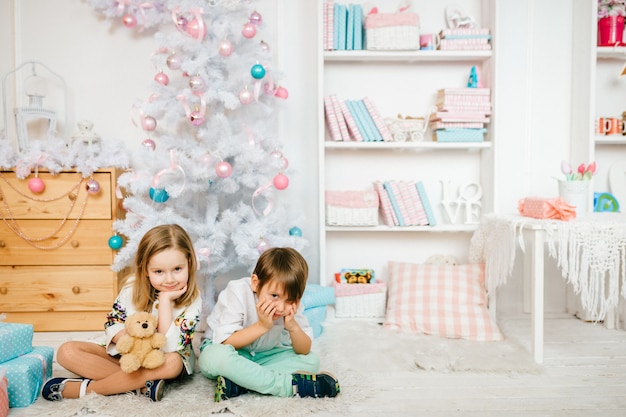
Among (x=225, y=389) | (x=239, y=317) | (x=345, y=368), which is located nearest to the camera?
(x=225, y=389)

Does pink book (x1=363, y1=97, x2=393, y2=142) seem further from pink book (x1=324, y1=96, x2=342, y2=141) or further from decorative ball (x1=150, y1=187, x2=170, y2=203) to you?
decorative ball (x1=150, y1=187, x2=170, y2=203)

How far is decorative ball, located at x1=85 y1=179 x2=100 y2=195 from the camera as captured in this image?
2562 mm

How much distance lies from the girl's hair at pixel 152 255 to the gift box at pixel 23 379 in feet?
1.18

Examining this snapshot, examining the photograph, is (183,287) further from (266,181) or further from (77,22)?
(77,22)

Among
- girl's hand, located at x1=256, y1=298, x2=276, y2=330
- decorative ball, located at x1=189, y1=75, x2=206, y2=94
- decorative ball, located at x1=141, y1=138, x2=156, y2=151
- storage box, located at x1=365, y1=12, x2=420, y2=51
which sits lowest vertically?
girl's hand, located at x1=256, y1=298, x2=276, y2=330

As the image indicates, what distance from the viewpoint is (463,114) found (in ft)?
9.06

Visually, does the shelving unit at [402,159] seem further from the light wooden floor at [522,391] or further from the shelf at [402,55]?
the light wooden floor at [522,391]

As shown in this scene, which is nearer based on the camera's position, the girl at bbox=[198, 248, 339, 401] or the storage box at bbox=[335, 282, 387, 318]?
the girl at bbox=[198, 248, 339, 401]

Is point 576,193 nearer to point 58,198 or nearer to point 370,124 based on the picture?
point 370,124

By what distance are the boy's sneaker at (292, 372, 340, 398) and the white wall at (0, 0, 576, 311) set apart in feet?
4.13

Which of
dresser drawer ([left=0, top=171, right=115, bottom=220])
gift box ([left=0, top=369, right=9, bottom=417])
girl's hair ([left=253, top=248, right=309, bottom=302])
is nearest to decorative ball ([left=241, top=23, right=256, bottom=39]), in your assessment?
dresser drawer ([left=0, top=171, right=115, bottom=220])

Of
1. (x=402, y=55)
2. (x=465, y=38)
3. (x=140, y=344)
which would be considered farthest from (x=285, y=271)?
(x=465, y=38)

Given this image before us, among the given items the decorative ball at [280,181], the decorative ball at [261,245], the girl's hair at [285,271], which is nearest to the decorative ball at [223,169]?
the decorative ball at [280,181]

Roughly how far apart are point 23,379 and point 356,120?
1.82 meters
